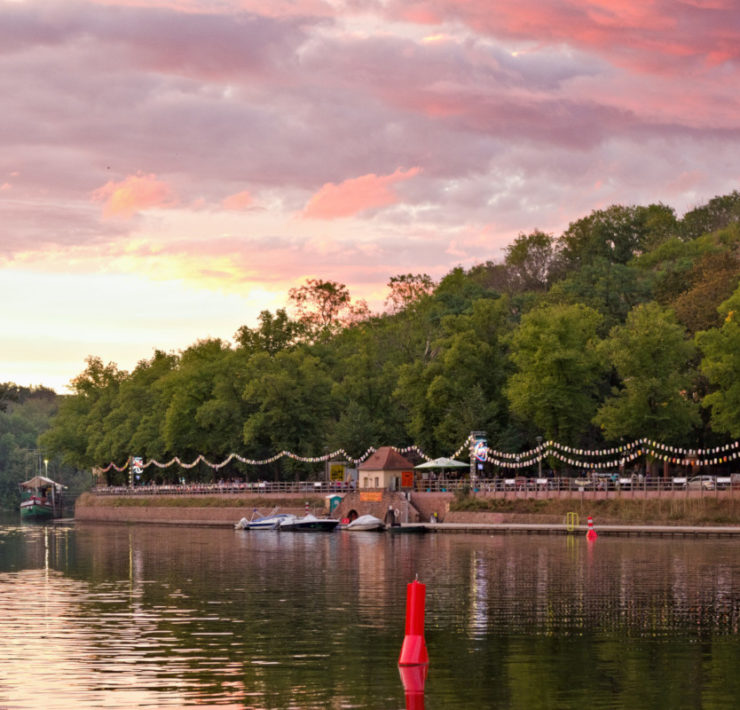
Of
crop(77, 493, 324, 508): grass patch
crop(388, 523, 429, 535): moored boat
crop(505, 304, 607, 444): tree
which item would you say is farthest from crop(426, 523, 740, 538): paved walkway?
crop(77, 493, 324, 508): grass patch

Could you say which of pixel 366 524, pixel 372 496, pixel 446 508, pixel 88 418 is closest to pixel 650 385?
pixel 446 508

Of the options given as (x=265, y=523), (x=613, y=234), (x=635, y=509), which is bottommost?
(x=265, y=523)

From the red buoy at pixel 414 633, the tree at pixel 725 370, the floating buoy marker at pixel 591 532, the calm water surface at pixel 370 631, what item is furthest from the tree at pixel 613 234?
the red buoy at pixel 414 633

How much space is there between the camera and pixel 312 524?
359 ft

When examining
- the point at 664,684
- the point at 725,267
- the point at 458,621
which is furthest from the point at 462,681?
the point at 725,267

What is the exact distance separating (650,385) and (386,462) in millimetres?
25701

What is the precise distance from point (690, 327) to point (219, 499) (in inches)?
2024

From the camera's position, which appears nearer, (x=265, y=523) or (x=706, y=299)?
(x=265, y=523)

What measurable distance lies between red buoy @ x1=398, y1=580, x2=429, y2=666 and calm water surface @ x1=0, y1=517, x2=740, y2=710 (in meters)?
0.52

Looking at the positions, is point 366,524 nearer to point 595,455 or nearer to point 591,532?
point 595,455

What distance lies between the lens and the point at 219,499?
136 m

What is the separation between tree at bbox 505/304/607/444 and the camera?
103 m

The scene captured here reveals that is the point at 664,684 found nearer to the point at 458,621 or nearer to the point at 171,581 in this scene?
the point at 458,621

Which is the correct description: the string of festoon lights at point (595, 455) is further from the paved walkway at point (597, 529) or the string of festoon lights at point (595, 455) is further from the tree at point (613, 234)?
the tree at point (613, 234)
